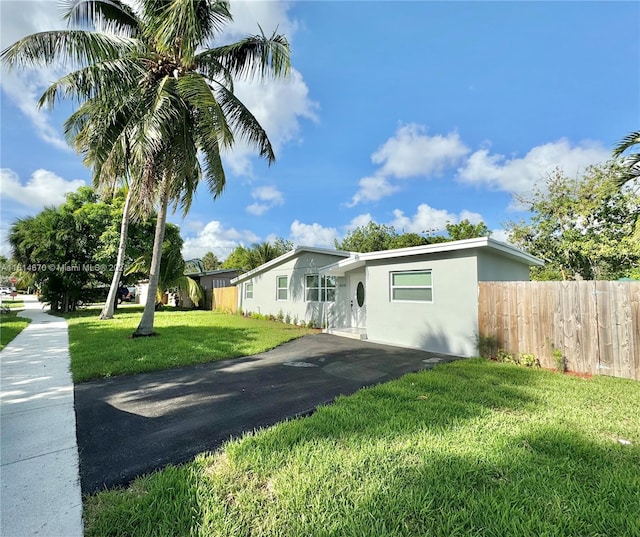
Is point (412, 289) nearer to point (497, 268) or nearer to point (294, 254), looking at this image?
point (497, 268)

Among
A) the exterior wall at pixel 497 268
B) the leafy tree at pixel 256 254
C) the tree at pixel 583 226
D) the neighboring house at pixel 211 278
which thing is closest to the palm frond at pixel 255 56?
the exterior wall at pixel 497 268

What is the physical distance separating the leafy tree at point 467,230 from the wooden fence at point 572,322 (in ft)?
87.4

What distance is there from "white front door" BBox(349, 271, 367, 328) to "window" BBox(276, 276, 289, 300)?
484 centimetres

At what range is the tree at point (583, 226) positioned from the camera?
16.7 metres

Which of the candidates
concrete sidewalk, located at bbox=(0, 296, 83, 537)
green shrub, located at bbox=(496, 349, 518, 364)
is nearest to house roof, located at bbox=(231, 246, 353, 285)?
green shrub, located at bbox=(496, 349, 518, 364)

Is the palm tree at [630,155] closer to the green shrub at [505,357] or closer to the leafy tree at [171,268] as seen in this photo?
the green shrub at [505,357]

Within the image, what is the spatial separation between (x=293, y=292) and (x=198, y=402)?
1105cm

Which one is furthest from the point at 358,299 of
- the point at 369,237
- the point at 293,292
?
the point at 369,237

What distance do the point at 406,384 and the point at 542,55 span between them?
10423mm

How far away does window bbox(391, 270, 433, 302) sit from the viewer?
29.5 ft

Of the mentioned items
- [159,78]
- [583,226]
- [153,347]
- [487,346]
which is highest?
[159,78]

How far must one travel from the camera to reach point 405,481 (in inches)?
101

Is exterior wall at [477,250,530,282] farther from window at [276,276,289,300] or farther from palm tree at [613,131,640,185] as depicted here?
window at [276,276,289,300]

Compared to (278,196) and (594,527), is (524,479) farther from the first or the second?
(278,196)
